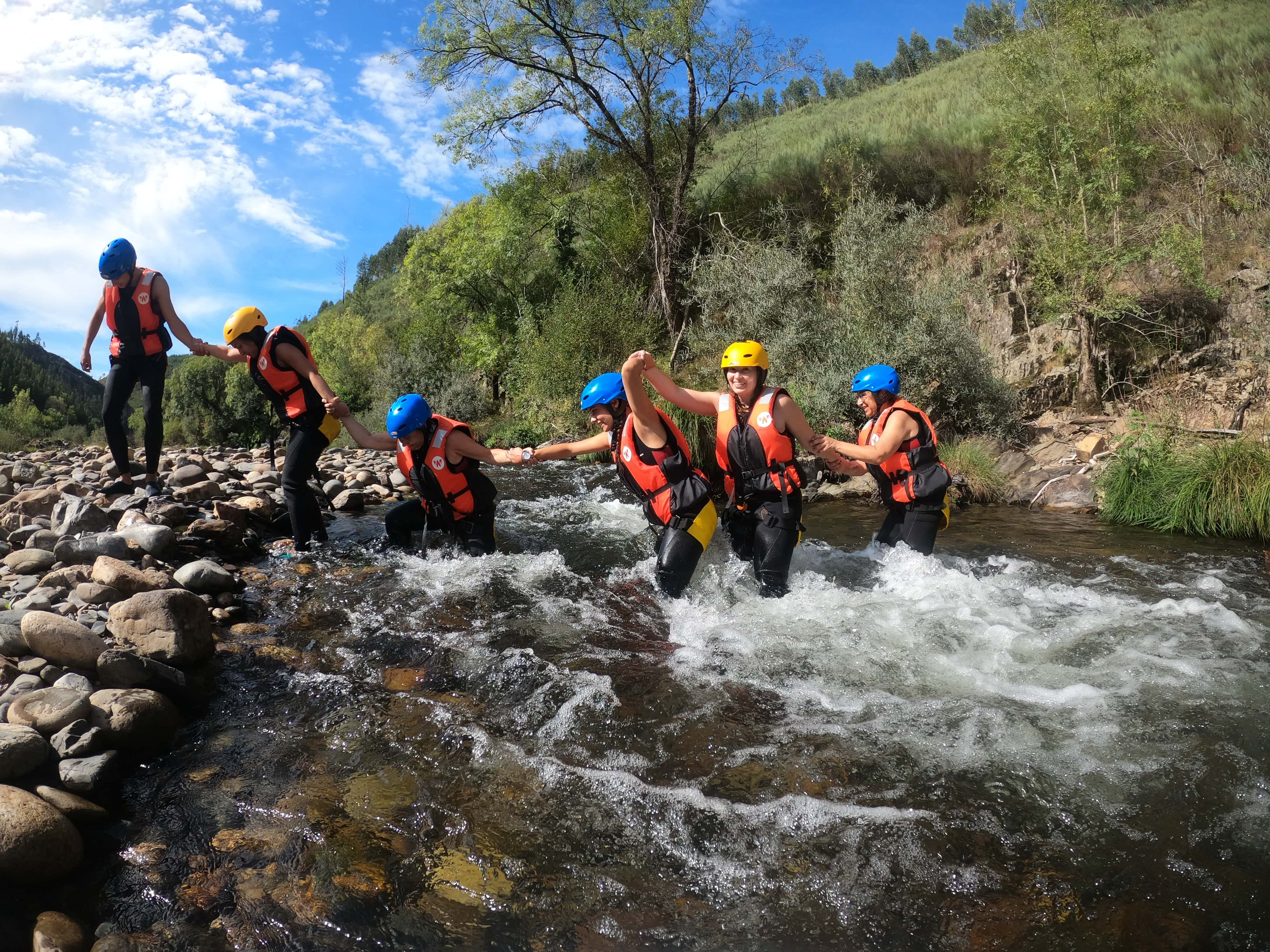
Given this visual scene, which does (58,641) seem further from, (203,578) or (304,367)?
(304,367)

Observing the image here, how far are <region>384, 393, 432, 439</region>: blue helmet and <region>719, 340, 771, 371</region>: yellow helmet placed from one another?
2.67 meters

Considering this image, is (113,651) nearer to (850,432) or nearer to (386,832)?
(386,832)

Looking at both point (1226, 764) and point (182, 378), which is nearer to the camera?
point (1226, 764)

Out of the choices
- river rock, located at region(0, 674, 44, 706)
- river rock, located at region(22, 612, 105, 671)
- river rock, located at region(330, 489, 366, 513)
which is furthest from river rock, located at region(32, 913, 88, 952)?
river rock, located at region(330, 489, 366, 513)

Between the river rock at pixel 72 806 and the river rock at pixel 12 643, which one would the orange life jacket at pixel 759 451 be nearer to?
the river rock at pixel 72 806

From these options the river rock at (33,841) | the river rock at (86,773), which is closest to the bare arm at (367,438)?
the river rock at (86,773)

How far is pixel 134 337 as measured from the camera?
7574 millimetres

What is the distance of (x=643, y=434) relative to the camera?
5996 millimetres

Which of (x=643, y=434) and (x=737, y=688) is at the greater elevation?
(x=643, y=434)

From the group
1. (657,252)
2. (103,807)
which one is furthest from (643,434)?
(657,252)

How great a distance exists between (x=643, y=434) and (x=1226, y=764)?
4083mm

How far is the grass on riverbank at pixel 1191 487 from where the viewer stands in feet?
28.6

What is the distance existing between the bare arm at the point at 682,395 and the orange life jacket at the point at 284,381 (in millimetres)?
3234

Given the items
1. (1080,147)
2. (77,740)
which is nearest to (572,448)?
(77,740)
